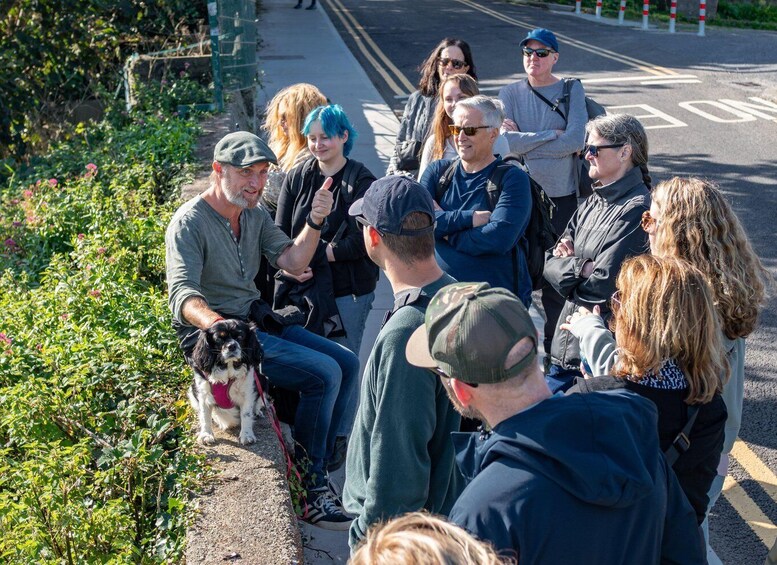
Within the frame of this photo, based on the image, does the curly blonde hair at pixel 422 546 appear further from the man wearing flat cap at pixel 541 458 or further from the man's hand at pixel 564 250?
the man's hand at pixel 564 250

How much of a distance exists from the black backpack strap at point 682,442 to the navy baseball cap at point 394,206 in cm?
110

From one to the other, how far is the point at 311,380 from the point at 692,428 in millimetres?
2001

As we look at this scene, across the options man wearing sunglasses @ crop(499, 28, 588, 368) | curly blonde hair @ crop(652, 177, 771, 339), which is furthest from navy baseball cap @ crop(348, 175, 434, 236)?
man wearing sunglasses @ crop(499, 28, 588, 368)

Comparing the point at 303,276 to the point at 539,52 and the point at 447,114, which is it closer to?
the point at 447,114

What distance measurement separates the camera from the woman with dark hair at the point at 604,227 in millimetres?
4453

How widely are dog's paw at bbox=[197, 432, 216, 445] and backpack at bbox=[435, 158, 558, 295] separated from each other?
1803 millimetres

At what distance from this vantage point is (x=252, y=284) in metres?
4.71

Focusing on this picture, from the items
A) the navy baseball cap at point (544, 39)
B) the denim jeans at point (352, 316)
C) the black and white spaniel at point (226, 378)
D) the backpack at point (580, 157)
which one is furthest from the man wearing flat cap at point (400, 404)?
the navy baseball cap at point (544, 39)

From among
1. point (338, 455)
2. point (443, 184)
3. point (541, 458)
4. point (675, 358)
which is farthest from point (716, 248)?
point (338, 455)

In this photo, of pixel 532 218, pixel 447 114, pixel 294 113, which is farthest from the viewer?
pixel 447 114

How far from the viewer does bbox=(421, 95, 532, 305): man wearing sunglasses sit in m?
4.76

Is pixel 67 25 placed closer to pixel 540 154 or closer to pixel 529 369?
pixel 540 154

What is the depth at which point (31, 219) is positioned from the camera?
7977 millimetres

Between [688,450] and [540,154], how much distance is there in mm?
3516
